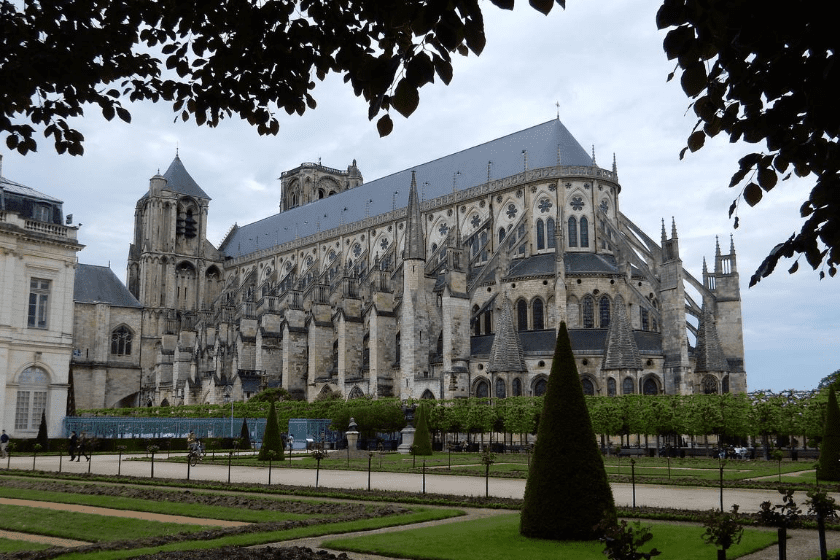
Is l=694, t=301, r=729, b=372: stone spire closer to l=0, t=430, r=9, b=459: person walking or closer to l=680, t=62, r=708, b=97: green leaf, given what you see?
l=0, t=430, r=9, b=459: person walking

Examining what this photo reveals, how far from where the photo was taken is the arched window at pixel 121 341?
64250 mm

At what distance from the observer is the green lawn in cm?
1015

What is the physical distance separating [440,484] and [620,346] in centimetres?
2146

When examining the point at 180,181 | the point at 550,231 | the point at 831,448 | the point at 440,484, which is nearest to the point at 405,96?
the point at 440,484

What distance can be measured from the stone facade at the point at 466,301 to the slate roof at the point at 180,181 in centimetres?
1009

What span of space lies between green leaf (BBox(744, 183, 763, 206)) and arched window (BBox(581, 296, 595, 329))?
1574 inches

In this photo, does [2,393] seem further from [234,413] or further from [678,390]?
[678,390]

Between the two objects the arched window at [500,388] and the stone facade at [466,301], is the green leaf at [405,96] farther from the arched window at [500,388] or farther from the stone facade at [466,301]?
the arched window at [500,388]

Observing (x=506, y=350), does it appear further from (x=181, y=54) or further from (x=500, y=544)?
(x=181, y=54)

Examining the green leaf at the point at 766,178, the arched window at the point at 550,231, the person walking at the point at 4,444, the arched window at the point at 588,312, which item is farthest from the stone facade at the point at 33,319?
the green leaf at the point at 766,178

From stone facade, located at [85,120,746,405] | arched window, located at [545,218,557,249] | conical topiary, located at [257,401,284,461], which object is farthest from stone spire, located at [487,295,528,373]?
conical topiary, located at [257,401,284,461]

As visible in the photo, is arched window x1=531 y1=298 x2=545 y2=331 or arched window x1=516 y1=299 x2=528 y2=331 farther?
arched window x1=516 y1=299 x2=528 y2=331

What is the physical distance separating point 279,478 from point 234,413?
26568 millimetres

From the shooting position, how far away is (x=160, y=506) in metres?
15.5
